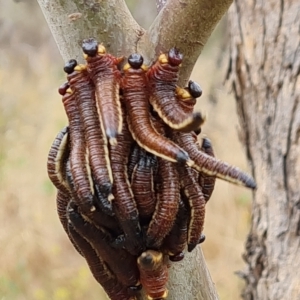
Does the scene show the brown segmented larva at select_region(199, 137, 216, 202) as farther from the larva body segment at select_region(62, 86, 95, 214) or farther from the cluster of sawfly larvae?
the larva body segment at select_region(62, 86, 95, 214)

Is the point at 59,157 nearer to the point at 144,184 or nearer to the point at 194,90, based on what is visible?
the point at 144,184

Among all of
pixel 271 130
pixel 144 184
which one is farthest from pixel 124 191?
pixel 271 130

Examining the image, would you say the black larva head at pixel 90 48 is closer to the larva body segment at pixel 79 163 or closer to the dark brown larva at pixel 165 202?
the larva body segment at pixel 79 163

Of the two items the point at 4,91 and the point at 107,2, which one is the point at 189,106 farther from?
the point at 4,91

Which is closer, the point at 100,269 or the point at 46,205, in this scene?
the point at 100,269

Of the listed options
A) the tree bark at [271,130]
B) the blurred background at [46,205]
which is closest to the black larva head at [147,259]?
the tree bark at [271,130]

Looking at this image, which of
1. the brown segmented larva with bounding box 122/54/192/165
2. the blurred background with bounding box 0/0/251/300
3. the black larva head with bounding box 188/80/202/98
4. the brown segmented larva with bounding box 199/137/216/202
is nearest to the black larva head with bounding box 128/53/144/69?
the brown segmented larva with bounding box 122/54/192/165

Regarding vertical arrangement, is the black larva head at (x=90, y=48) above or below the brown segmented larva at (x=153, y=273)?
above
